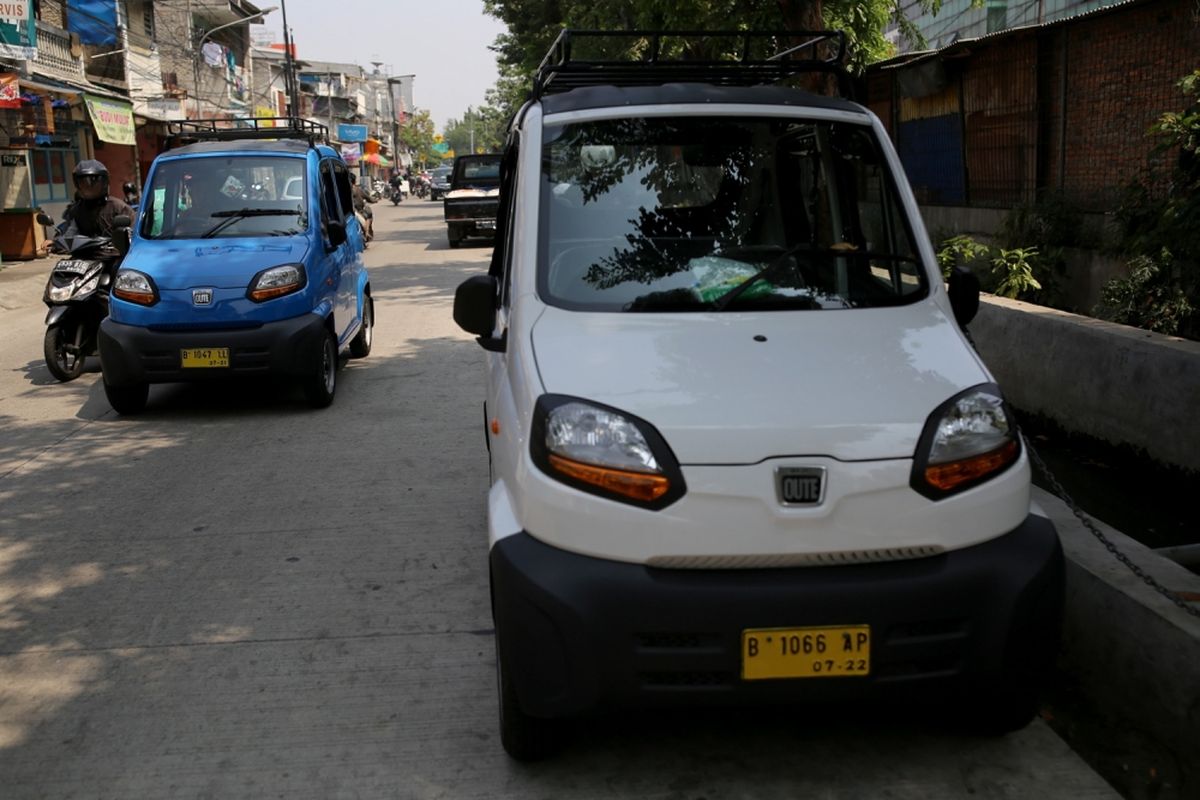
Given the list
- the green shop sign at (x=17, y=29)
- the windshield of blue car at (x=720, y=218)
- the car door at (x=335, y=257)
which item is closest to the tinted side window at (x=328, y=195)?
the car door at (x=335, y=257)

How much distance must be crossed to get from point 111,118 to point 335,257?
70.7 ft

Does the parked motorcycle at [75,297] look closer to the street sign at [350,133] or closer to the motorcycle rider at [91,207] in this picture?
the motorcycle rider at [91,207]

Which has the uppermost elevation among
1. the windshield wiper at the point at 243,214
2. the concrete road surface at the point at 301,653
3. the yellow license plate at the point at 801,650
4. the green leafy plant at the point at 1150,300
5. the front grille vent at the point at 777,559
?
the windshield wiper at the point at 243,214

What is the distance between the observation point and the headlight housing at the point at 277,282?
328 inches

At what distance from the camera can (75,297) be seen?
9961mm

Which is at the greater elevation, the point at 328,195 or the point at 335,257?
the point at 328,195

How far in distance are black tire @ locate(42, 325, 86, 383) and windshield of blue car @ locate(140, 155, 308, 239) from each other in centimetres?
168

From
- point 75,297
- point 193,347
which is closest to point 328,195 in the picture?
point 193,347

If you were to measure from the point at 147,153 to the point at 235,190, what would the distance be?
33064 millimetres

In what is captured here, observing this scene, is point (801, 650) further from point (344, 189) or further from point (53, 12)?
point (53, 12)

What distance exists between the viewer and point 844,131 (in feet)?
14.6

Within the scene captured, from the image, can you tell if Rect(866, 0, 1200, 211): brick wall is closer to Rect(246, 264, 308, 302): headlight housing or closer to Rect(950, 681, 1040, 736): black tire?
Rect(246, 264, 308, 302): headlight housing

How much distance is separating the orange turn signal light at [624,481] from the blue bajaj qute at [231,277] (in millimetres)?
5624

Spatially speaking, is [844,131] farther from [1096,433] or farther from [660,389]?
[1096,433]
